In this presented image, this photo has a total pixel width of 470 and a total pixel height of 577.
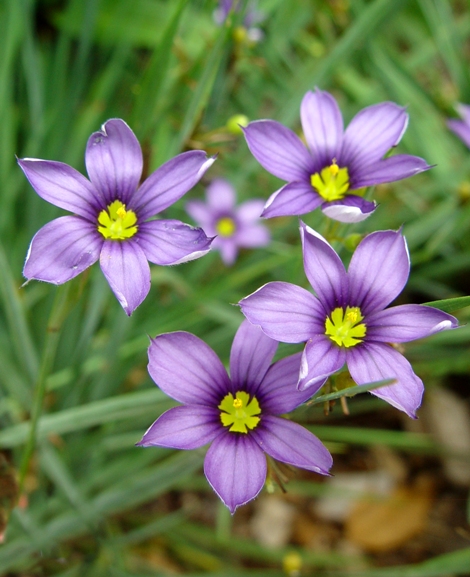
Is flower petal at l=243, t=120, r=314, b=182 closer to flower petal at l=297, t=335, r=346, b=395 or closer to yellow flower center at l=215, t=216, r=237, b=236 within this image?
flower petal at l=297, t=335, r=346, b=395

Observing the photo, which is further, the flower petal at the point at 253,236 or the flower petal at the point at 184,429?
the flower petal at the point at 253,236

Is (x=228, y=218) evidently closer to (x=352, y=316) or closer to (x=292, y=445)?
(x=352, y=316)

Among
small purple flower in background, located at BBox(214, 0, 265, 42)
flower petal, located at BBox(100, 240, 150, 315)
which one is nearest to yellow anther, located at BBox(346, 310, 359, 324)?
flower petal, located at BBox(100, 240, 150, 315)

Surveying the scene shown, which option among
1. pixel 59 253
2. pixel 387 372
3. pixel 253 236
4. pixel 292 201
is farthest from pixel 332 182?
pixel 253 236

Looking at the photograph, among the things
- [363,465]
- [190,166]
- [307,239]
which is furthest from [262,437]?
[363,465]

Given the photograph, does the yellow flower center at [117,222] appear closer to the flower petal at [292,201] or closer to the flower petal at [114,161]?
the flower petal at [114,161]

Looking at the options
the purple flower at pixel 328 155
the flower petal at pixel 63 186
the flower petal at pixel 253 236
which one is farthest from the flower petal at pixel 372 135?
the flower petal at pixel 253 236

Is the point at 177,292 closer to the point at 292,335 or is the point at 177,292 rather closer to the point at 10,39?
the point at 10,39
